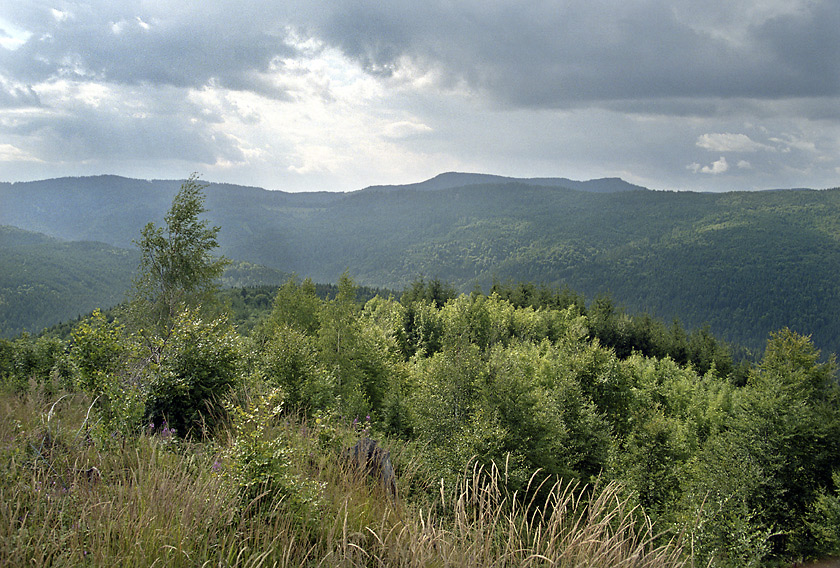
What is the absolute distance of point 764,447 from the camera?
23234 millimetres

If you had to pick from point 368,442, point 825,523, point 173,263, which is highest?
point 173,263

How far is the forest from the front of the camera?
3.43 m

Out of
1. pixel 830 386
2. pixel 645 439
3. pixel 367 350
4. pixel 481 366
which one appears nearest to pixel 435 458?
Result: pixel 481 366

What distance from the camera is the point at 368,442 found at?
666 centimetres

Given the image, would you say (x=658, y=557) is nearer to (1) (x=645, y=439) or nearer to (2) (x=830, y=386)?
(1) (x=645, y=439)

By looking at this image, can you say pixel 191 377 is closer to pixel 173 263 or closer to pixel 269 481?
pixel 269 481

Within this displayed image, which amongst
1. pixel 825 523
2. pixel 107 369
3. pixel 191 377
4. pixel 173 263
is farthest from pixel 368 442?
pixel 825 523

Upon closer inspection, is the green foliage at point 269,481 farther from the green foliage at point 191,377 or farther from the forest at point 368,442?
the green foliage at point 191,377

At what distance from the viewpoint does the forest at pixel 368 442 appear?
135 inches

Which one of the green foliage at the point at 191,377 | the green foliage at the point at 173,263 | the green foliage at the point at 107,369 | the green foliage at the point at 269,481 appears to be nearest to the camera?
the green foliage at the point at 269,481

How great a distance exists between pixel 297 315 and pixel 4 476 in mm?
41122

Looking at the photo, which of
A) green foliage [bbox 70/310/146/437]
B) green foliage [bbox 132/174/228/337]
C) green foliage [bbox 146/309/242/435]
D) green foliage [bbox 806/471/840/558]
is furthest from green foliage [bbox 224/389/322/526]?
green foliage [bbox 806/471/840/558]

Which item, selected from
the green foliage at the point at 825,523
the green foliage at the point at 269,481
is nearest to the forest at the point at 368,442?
the green foliage at the point at 269,481

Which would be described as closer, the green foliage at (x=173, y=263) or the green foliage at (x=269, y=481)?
the green foliage at (x=269, y=481)
